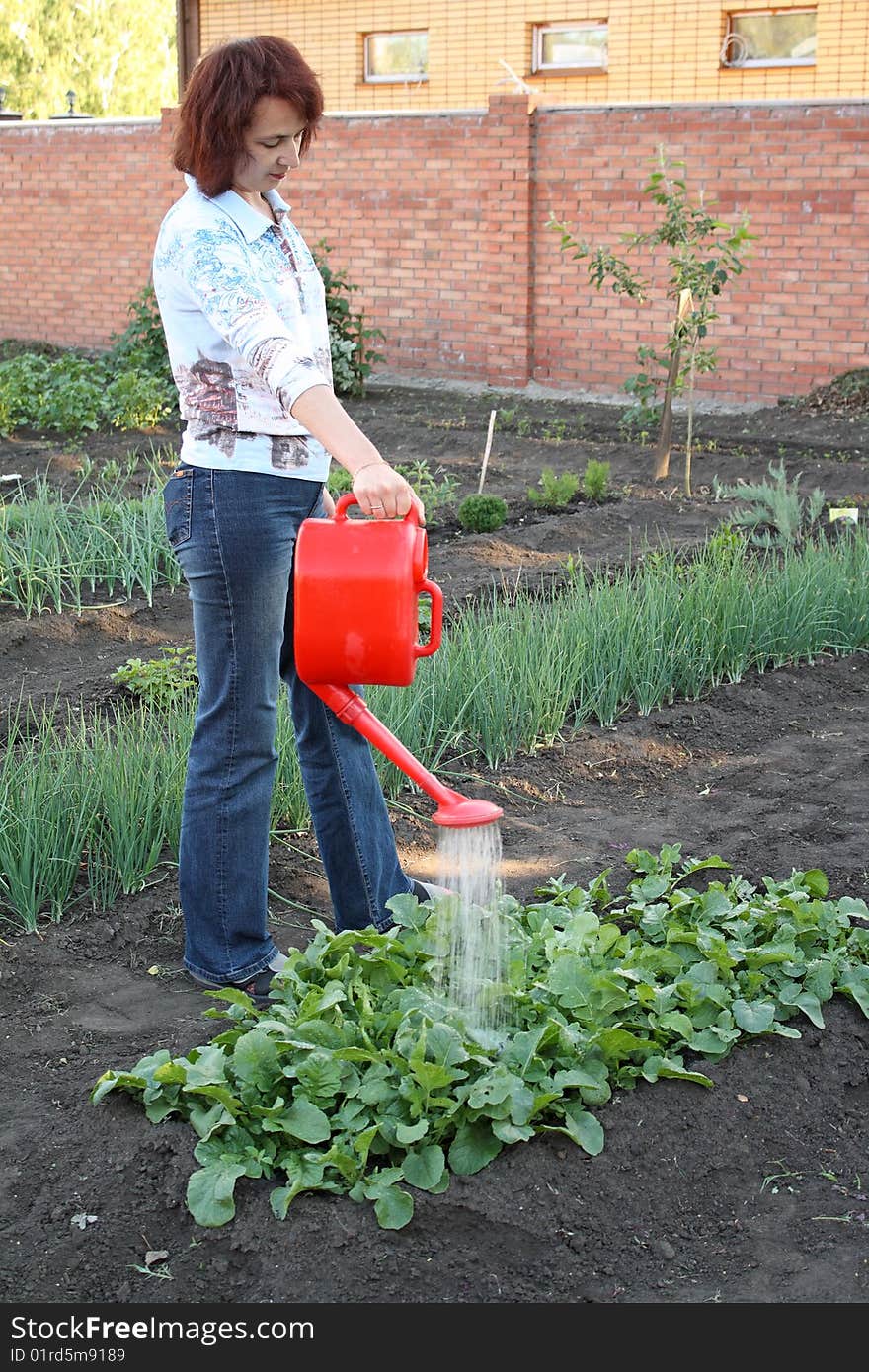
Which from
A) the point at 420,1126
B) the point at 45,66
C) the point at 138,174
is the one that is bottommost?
the point at 420,1126

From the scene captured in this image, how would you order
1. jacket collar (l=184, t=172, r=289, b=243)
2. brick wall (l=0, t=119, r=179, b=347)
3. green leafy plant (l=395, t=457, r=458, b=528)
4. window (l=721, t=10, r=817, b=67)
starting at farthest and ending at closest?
brick wall (l=0, t=119, r=179, b=347) → window (l=721, t=10, r=817, b=67) → green leafy plant (l=395, t=457, r=458, b=528) → jacket collar (l=184, t=172, r=289, b=243)

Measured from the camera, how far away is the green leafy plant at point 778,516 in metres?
6.12

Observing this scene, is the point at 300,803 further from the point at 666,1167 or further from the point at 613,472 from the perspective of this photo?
the point at 613,472

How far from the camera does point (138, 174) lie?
46.6ft

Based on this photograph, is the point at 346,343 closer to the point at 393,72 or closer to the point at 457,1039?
the point at 393,72

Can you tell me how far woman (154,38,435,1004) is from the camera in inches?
94.3

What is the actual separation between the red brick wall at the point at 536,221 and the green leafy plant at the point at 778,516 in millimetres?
3807

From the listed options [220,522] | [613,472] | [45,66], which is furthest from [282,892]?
[45,66]

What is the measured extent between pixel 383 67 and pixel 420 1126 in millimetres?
15209

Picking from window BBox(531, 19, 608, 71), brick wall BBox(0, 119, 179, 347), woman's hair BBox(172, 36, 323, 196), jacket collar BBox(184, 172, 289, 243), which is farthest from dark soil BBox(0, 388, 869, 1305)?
window BBox(531, 19, 608, 71)

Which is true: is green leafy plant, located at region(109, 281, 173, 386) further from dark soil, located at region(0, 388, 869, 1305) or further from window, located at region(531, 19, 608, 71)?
dark soil, located at region(0, 388, 869, 1305)

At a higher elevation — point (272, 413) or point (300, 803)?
point (272, 413)

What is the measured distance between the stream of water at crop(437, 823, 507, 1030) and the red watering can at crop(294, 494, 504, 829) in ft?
0.29

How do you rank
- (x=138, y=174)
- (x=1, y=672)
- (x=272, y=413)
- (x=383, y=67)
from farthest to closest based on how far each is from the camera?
(x=383, y=67)
(x=138, y=174)
(x=1, y=672)
(x=272, y=413)
